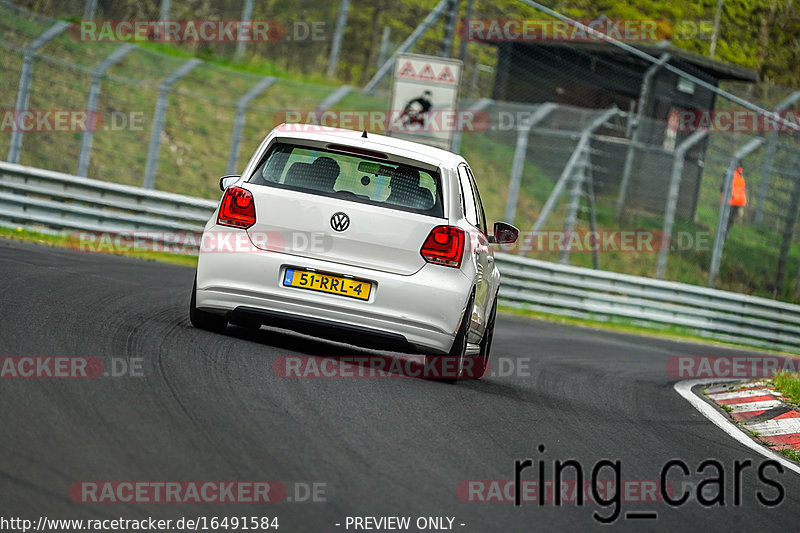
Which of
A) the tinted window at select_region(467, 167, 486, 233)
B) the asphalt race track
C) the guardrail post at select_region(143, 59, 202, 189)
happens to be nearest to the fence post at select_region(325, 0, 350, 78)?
the guardrail post at select_region(143, 59, 202, 189)

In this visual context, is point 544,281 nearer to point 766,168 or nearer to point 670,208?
point 670,208

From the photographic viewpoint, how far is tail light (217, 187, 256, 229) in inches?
339

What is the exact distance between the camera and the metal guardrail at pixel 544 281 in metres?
16.9

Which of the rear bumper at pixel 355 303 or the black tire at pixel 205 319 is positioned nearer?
the rear bumper at pixel 355 303

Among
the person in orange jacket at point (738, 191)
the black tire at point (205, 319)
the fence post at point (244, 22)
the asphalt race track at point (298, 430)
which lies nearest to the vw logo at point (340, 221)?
the asphalt race track at point (298, 430)

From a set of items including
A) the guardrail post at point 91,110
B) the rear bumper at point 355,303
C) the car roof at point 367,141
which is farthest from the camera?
the guardrail post at point 91,110

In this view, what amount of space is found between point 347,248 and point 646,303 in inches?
548

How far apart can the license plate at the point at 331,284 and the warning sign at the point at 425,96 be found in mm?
10495

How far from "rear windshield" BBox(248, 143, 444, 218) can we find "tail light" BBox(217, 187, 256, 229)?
14cm

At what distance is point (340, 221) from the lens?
8477 mm

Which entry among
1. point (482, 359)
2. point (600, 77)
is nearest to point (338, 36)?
point (600, 77)

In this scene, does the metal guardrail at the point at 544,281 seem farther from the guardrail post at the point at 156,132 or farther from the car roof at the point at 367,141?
the car roof at the point at 367,141

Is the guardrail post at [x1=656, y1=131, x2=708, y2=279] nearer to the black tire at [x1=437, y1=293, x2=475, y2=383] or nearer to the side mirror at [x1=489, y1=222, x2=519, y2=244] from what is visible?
the side mirror at [x1=489, y1=222, x2=519, y2=244]

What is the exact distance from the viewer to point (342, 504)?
4.98 m
